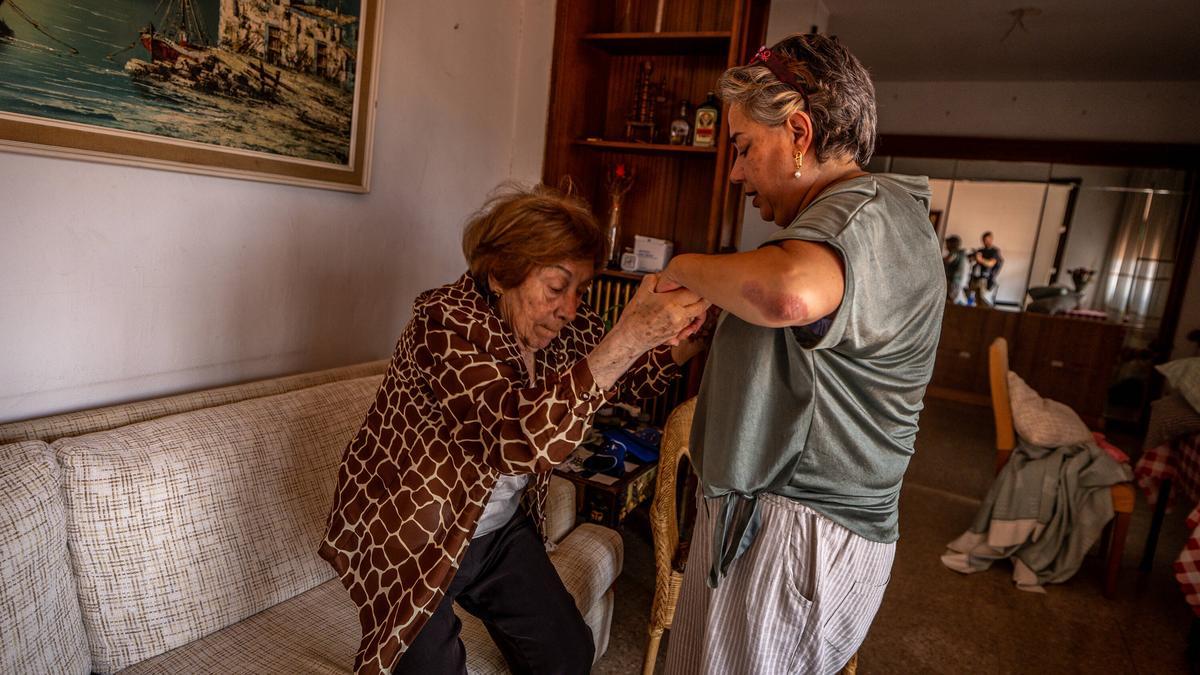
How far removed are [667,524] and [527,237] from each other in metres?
0.92

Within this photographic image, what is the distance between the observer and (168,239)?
1.61 meters

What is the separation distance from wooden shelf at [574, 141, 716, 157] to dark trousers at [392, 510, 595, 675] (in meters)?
1.60

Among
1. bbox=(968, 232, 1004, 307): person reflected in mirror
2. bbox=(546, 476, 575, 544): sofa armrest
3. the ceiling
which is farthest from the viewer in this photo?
bbox=(968, 232, 1004, 307): person reflected in mirror

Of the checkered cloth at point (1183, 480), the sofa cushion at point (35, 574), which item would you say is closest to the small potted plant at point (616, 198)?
the sofa cushion at point (35, 574)

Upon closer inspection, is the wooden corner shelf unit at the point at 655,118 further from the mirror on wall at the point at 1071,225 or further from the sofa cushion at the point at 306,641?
the mirror on wall at the point at 1071,225

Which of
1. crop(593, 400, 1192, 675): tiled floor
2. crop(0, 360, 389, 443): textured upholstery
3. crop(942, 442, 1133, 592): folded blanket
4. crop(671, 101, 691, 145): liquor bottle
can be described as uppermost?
crop(671, 101, 691, 145): liquor bottle

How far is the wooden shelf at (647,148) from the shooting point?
2.55 m

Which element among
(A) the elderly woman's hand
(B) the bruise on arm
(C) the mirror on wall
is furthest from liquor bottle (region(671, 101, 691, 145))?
(C) the mirror on wall

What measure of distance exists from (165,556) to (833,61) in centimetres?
154

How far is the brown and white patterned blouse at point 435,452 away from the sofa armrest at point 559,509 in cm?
75

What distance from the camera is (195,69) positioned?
1571 mm

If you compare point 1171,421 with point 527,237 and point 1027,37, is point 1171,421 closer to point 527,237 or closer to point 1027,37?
point 1027,37

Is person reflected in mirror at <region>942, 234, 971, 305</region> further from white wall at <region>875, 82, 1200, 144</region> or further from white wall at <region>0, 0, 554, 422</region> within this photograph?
white wall at <region>0, 0, 554, 422</region>

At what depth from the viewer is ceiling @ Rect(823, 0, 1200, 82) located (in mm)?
4141
